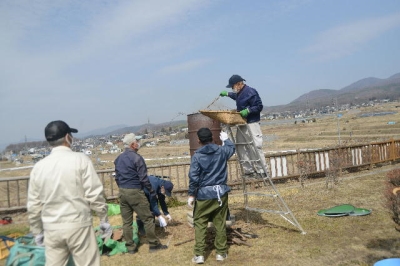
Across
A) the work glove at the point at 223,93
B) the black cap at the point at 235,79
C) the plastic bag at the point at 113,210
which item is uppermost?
the black cap at the point at 235,79

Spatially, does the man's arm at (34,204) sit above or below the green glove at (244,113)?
below

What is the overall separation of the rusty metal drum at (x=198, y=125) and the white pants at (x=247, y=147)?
37.2 inches

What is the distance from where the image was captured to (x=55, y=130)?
130 inches

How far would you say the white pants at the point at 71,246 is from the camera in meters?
3.08

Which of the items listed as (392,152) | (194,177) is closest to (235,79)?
(194,177)

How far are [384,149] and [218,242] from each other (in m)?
11.6

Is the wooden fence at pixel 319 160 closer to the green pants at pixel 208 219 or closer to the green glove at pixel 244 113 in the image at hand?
the green glove at pixel 244 113

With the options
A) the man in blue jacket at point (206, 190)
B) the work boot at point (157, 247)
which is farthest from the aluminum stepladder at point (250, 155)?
the work boot at point (157, 247)

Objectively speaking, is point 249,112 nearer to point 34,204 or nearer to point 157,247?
point 157,247

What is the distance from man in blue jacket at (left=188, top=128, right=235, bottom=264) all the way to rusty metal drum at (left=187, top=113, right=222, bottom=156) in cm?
203

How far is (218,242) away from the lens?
493 cm

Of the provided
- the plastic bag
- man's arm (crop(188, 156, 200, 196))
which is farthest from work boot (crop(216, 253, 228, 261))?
the plastic bag

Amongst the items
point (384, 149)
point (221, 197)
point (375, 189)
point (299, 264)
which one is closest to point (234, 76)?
point (221, 197)

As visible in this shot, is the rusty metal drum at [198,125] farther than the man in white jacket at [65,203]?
Yes
